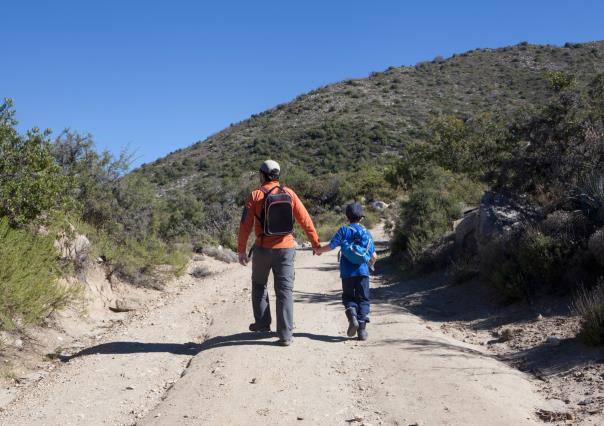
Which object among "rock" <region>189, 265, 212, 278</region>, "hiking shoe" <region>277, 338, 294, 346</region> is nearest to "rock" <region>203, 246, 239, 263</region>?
"rock" <region>189, 265, 212, 278</region>

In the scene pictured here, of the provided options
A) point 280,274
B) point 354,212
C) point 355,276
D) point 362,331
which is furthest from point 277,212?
point 362,331

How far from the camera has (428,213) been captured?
1500 cm

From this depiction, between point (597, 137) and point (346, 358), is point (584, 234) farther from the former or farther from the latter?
point (346, 358)

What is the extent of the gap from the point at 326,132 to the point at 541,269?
41709mm

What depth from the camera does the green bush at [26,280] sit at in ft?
21.8

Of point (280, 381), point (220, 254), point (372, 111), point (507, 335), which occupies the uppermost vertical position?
point (372, 111)

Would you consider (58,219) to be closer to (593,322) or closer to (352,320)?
(352,320)

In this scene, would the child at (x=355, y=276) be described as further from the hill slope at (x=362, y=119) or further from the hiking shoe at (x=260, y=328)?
the hill slope at (x=362, y=119)

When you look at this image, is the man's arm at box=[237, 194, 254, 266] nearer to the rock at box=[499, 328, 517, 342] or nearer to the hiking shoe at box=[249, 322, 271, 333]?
the hiking shoe at box=[249, 322, 271, 333]

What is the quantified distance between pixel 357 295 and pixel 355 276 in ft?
0.78

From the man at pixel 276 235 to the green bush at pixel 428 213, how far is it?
7.40 m

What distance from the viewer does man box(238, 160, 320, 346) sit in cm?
647

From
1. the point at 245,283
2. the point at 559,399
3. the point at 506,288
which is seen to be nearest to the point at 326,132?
the point at 245,283

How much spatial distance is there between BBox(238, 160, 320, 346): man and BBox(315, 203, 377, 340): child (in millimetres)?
458
